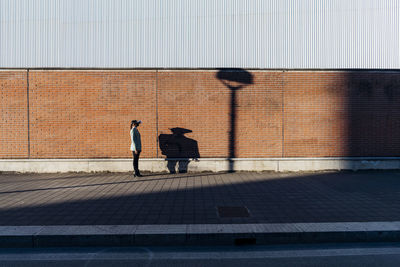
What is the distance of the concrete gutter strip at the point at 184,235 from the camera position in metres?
3.90

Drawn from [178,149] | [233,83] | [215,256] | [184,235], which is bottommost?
[215,256]

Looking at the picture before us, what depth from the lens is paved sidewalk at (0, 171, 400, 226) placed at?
4.65 metres

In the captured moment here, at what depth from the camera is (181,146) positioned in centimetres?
896

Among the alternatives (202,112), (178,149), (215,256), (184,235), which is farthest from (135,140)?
(215,256)

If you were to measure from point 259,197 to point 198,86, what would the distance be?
4.63 m

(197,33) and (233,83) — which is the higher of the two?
(197,33)

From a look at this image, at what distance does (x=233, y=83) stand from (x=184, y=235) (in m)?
6.23

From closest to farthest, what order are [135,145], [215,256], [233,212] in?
[215,256]
[233,212]
[135,145]

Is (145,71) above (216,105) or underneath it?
above

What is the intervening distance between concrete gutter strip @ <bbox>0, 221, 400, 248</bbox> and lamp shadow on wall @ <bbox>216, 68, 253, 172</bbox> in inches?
195

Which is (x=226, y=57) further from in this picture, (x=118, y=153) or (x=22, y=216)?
(x=22, y=216)

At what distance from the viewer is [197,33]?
8945 mm

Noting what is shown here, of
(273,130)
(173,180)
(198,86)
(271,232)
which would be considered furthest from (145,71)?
(271,232)

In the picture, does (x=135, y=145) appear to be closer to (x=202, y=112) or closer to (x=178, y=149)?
(x=178, y=149)
